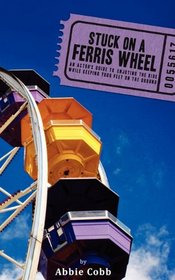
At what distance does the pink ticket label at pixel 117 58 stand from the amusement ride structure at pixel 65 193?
2677 millimetres

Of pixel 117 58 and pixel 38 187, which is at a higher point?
pixel 117 58

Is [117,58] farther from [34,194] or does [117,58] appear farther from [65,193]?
[65,193]

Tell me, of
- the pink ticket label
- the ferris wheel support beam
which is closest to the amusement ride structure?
the ferris wheel support beam

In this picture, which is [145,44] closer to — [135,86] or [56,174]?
[135,86]

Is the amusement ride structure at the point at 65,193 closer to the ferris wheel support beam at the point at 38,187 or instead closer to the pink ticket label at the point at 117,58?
the ferris wheel support beam at the point at 38,187

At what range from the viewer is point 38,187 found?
1226 cm

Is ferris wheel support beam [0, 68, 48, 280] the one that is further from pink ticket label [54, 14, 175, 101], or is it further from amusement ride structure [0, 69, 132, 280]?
pink ticket label [54, 14, 175, 101]

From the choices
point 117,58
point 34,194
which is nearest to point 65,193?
point 34,194

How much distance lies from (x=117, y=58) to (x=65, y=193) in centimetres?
645

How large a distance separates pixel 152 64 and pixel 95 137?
7.23 meters

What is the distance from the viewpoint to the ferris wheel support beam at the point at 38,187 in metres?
10.8

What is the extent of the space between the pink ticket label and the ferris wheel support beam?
7.99 ft

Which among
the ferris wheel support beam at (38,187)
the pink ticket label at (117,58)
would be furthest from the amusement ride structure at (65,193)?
the pink ticket label at (117,58)

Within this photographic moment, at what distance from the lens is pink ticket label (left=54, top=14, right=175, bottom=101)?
10.5 metres
